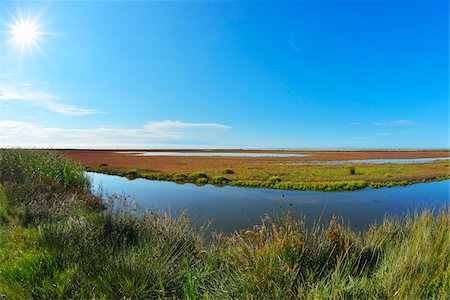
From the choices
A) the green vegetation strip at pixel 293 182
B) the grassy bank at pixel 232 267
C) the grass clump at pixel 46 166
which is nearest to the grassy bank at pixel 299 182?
the green vegetation strip at pixel 293 182

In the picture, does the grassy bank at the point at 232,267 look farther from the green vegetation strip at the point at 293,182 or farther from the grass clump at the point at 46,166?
the green vegetation strip at the point at 293,182

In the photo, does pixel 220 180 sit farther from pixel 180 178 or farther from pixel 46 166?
pixel 46 166

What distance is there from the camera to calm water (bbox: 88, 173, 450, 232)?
1390 cm

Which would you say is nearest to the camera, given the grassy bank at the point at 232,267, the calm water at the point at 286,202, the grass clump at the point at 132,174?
the grassy bank at the point at 232,267

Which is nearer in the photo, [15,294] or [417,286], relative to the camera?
[417,286]

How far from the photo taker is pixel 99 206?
521 inches

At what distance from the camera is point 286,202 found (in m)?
18.8

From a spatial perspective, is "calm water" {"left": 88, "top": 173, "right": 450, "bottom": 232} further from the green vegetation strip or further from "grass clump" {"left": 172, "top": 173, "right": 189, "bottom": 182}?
"grass clump" {"left": 172, "top": 173, "right": 189, "bottom": 182}

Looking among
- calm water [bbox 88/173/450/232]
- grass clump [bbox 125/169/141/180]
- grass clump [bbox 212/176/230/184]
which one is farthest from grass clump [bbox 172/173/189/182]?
grass clump [bbox 125/169/141/180]

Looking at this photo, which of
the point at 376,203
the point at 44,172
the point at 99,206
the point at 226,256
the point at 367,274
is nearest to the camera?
the point at 367,274

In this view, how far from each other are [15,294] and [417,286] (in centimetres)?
549

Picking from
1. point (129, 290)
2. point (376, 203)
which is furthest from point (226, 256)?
point (376, 203)

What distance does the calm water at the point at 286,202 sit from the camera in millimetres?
13898

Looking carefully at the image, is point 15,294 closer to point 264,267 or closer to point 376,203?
point 264,267
